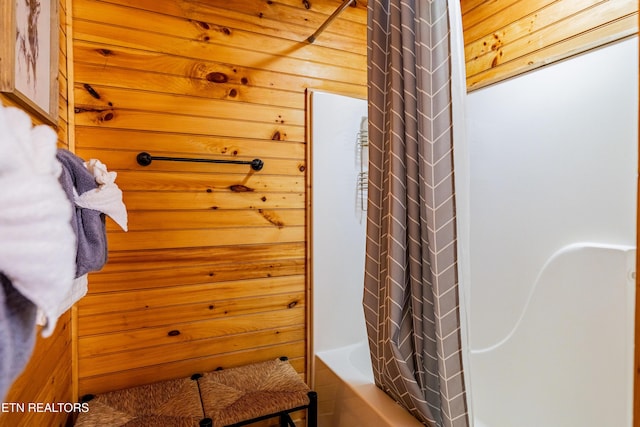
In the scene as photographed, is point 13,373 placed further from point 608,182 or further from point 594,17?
point 594,17

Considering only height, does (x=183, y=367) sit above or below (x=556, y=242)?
below

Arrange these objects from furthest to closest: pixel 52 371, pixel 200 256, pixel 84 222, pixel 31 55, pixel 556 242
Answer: pixel 200 256 < pixel 556 242 < pixel 52 371 < pixel 31 55 < pixel 84 222

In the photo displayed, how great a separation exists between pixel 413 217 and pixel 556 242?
870 mm

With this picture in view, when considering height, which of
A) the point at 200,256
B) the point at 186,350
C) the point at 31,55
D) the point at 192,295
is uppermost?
the point at 31,55

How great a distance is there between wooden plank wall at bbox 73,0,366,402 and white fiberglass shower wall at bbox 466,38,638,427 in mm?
988

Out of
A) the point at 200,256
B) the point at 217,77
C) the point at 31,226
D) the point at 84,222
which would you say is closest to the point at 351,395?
the point at 200,256

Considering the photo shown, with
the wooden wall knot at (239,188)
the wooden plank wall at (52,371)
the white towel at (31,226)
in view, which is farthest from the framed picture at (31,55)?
the wooden wall knot at (239,188)

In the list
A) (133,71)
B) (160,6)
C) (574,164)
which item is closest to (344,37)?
(160,6)

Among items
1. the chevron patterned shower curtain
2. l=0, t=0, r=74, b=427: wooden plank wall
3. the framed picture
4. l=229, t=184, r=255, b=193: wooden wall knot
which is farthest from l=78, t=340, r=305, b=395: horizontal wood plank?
the framed picture

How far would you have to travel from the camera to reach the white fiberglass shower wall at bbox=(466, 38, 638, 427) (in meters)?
1.31

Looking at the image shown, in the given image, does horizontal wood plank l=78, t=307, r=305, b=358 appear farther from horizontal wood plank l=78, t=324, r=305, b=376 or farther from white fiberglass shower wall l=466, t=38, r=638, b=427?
white fiberglass shower wall l=466, t=38, r=638, b=427

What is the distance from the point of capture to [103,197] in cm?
85

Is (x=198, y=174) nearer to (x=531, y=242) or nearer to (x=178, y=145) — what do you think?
(x=178, y=145)

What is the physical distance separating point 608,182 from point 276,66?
64.4 inches
